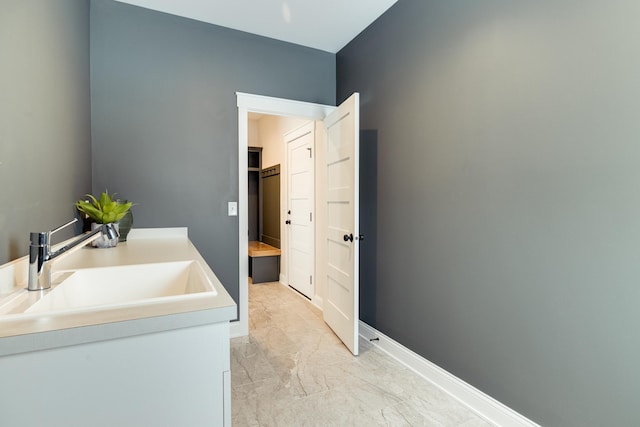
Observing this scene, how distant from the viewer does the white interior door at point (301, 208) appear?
3.53 m

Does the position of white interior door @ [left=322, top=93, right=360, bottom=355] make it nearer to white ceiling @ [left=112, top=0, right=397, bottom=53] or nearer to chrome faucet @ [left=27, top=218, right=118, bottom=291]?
white ceiling @ [left=112, top=0, right=397, bottom=53]

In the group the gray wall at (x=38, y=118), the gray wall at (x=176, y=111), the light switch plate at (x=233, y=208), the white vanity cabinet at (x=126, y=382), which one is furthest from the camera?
the light switch plate at (x=233, y=208)

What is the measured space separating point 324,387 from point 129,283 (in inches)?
50.9

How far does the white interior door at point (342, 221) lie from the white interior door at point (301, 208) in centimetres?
70

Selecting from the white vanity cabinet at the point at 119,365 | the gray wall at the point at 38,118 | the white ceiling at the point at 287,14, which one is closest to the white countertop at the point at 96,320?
the white vanity cabinet at the point at 119,365

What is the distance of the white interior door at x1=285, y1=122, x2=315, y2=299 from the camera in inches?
139

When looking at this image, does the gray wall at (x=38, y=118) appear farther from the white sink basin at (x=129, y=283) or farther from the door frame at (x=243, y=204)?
the door frame at (x=243, y=204)

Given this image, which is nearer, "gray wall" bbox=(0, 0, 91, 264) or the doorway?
"gray wall" bbox=(0, 0, 91, 264)

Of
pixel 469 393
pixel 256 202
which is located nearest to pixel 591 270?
pixel 469 393

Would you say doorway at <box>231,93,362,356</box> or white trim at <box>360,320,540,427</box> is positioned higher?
doorway at <box>231,93,362,356</box>

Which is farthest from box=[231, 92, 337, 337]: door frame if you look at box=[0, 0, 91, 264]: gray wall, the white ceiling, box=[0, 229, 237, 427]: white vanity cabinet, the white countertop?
box=[0, 229, 237, 427]: white vanity cabinet

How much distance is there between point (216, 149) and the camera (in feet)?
8.38

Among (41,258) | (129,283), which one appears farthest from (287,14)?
(41,258)

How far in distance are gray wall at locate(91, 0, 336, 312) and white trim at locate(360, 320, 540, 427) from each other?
4.38 ft
